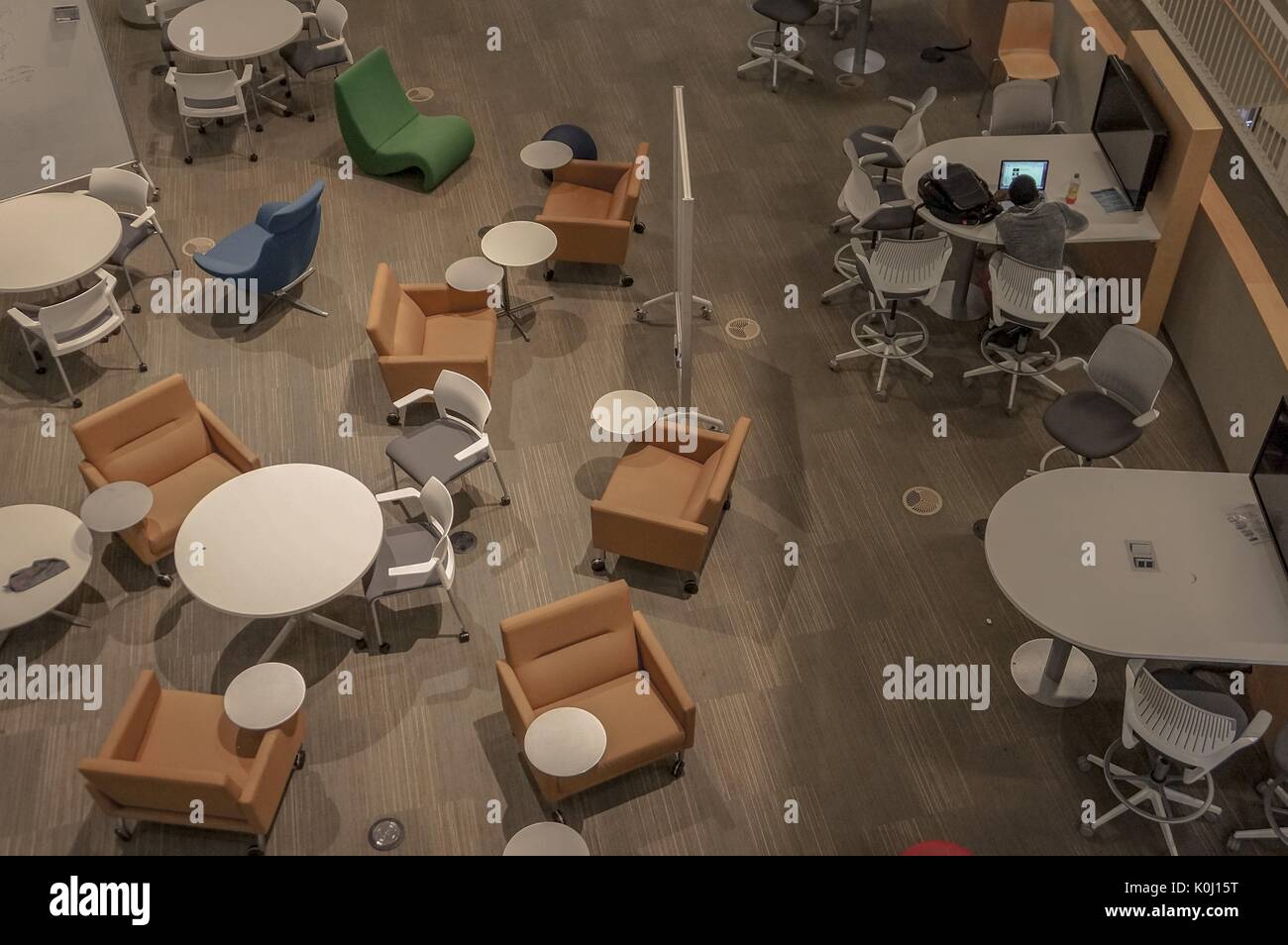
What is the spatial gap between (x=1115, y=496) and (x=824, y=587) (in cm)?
170

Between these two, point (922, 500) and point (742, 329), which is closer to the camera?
point (922, 500)

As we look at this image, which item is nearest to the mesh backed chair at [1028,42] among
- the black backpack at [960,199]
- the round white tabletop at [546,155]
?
the black backpack at [960,199]

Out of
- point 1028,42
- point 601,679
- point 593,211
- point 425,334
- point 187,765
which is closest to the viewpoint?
point 187,765

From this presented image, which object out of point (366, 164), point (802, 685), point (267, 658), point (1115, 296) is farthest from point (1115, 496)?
point (366, 164)

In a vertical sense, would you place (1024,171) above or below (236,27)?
above

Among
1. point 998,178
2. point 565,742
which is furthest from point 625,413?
point 998,178

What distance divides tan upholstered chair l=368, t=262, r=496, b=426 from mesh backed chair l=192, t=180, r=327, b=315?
2.82 ft

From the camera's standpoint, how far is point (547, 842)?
541 cm

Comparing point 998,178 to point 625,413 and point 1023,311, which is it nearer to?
point 1023,311

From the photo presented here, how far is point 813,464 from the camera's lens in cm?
764

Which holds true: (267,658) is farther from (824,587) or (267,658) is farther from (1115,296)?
(1115,296)

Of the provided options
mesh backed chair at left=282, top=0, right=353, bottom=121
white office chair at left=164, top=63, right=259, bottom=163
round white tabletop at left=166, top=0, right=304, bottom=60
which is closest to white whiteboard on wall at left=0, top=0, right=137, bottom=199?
white office chair at left=164, top=63, right=259, bottom=163

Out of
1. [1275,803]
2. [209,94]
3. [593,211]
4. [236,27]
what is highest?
Result: [236,27]

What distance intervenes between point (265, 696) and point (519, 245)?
371cm
